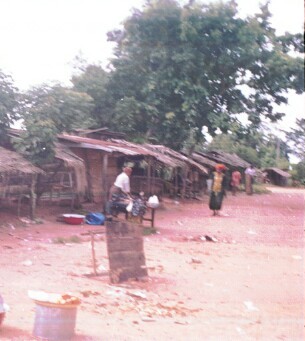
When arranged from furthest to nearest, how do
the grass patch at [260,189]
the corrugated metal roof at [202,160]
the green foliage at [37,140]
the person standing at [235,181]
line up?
the corrugated metal roof at [202,160]
the grass patch at [260,189]
the person standing at [235,181]
the green foliage at [37,140]

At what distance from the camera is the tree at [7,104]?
1318 cm

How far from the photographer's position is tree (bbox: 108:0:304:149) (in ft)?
61.1

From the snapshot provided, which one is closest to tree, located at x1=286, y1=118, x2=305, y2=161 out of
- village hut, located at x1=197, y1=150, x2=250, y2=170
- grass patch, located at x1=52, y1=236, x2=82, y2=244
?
grass patch, located at x1=52, y1=236, x2=82, y2=244

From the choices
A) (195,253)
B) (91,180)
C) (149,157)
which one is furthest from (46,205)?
(195,253)

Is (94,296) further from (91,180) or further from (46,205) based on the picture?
(91,180)

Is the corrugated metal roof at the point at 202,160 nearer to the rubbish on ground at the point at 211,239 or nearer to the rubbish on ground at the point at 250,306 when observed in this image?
the rubbish on ground at the point at 211,239

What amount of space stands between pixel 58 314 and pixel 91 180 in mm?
12987

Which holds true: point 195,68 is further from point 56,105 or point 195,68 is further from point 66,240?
point 66,240

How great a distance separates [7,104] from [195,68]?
781 cm

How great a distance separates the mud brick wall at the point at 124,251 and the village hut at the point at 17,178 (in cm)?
536

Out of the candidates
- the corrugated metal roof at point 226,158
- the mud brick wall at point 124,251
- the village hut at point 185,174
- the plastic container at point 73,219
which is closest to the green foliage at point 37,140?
the plastic container at point 73,219

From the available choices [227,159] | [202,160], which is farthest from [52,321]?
[227,159]

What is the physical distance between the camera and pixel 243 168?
2855cm

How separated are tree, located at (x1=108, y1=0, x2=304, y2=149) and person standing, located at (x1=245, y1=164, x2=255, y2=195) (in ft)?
13.5
